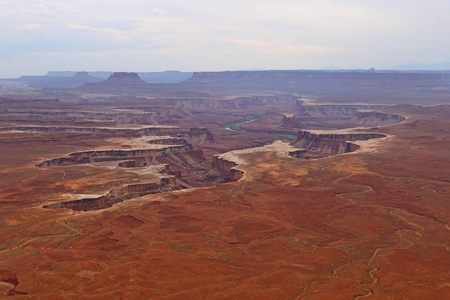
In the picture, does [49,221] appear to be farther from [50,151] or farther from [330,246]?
[50,151]

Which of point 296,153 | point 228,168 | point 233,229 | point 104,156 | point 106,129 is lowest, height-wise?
point 228,168

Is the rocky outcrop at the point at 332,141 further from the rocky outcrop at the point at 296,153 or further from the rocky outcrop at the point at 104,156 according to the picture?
the rocky outcrop at the point at 104,156

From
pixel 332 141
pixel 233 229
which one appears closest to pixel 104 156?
pixel 233 229

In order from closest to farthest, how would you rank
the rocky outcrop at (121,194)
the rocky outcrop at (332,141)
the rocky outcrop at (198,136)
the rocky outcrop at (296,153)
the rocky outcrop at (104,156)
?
1. the rocky outcrop at (121,194)
2. the rocky outcrop at (104,156)
3. the rocky outcrop at (296,153)
4. the rocky outcrop at (332,141)
5. the rocky outcrop at (198,136)

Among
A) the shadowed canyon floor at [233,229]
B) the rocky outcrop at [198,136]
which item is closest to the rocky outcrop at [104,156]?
the shadowed canyon floor at [233,229]

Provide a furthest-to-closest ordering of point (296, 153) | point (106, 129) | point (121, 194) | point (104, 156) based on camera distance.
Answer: point (106, 129)
point (296, 153)
point (104, 156)
point (121, 194)

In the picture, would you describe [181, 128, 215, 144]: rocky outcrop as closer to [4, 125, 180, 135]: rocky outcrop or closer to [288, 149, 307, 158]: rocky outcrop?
[4, 125, 180, 135]: rocky outcrop

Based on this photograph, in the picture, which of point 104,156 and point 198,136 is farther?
point 198,136

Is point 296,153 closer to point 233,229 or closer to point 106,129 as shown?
point 106,129
